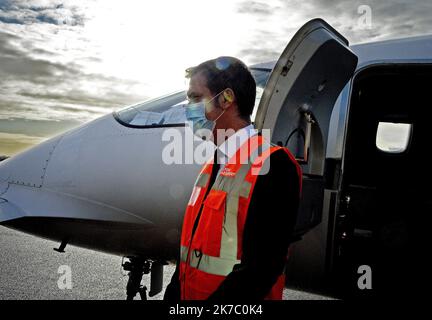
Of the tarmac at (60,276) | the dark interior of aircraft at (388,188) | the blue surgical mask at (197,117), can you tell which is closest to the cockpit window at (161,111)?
the dark interior of aircraft at (388,188)

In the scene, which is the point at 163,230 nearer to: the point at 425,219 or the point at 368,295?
the point at 368,295

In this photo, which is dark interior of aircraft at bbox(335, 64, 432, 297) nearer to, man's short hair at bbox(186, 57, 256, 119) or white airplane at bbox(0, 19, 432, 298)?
white airplane at bbox(0, 19, 432, 298)

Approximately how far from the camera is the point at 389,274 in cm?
390

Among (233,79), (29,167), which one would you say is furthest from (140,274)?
(233,79)

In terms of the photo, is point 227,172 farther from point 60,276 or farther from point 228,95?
point 60,276

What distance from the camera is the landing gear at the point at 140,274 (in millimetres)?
3490

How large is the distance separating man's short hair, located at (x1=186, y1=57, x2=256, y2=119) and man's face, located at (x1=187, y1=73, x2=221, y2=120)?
0.8 inches

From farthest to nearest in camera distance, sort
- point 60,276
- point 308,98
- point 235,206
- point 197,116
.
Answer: point 60,276, point 308,98, point 197,116, point 235,206

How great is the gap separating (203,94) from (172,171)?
4.06 feet

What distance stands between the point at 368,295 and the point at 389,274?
1.79ft

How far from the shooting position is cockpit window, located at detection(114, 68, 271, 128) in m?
3.29

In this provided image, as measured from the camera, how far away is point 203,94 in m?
1.88

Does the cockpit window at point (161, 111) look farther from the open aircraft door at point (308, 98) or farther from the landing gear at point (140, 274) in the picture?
the landing gear at point (140, 274)
